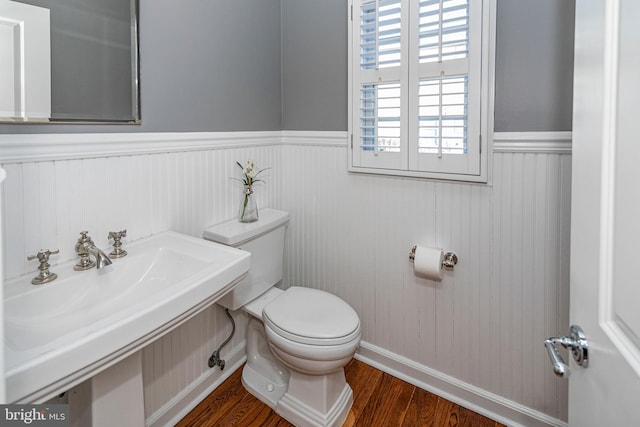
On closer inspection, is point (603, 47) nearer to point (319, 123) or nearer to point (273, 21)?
point (319, 123)

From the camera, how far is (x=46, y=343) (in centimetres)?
75

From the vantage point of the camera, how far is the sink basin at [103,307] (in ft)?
2.32

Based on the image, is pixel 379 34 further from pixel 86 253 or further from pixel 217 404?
pixel 217 404

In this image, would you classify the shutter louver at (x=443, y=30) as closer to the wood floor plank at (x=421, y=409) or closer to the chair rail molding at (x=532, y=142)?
the chair rail molding at (x=532, y=142)

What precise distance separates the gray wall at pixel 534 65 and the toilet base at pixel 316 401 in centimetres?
133

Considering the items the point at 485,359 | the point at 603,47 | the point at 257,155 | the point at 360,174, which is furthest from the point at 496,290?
the point at 257,155

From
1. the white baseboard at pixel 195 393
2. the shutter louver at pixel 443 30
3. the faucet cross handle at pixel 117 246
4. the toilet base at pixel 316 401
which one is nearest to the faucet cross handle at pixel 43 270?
the faucet cross handle at pixel 117 246

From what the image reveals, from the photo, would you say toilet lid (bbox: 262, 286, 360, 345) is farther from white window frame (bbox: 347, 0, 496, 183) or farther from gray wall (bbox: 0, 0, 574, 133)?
gray wall (bbox: 0, 0, 574, 133)

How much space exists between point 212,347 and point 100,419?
2.48 ft

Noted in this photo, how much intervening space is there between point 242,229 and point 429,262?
2.93 ft

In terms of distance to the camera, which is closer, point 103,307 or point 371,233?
point 103,307

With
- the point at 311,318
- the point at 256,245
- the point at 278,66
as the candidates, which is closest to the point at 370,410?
the point at 311,318

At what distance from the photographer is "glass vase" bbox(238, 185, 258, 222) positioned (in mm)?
1798

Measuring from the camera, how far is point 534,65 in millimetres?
1358
